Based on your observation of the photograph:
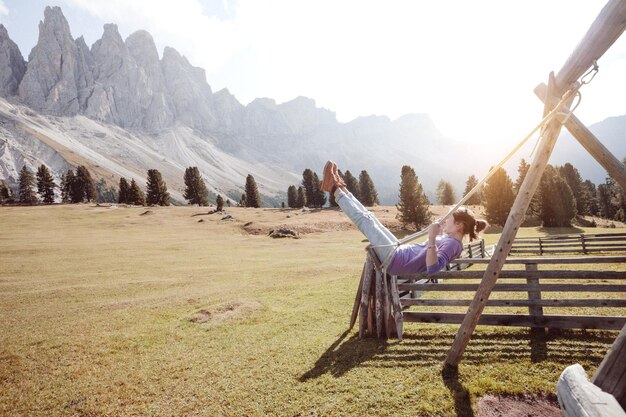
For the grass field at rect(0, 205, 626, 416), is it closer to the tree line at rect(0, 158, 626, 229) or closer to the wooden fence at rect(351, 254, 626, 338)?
the wooden fence at rect(351, 254, 626, 338)

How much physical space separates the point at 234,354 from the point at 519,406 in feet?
20.5

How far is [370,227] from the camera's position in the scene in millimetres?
6730

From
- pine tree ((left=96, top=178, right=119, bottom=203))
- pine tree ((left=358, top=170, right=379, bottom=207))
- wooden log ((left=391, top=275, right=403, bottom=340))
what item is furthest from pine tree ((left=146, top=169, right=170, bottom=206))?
wooden log ((left=391, top=275, right=403, bottom=340))

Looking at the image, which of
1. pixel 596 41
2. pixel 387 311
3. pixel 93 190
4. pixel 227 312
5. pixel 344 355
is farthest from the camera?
pixel 93 190

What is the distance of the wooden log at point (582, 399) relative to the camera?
1.87 meters

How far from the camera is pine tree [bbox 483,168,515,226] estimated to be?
50.9 meters

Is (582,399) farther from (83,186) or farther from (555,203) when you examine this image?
(83,186)

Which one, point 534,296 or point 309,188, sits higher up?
point 309,188

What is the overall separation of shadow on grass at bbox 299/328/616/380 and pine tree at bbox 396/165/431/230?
4419 centimetres

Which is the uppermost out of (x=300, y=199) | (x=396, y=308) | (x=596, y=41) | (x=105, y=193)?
(x=105, y=193)

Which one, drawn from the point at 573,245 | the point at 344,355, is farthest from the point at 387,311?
the point at 573,245

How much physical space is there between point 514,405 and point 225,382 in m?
5.42

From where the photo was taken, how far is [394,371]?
6.54 metres

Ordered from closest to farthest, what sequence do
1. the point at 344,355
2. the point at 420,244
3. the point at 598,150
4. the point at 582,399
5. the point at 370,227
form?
1. the point at 582,399
2. the point at 598,150
3. the point at 420,244
4. the point at 370,227
5. the point at 344,355
